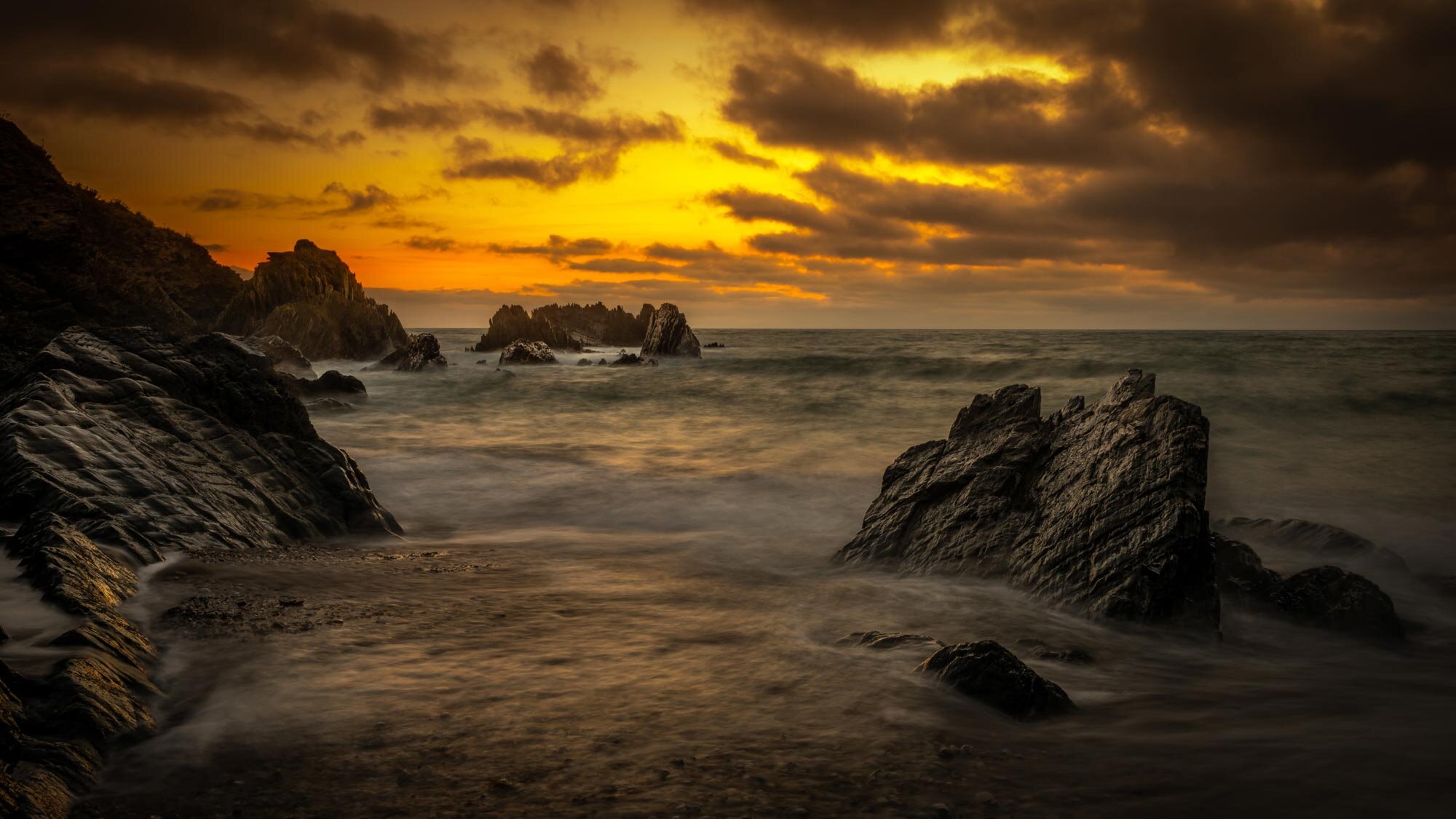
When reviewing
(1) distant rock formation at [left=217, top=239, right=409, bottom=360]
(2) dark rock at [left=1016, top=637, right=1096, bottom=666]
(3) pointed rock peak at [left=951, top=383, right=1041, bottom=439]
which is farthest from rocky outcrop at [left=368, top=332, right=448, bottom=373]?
(2) dark rock at [left=1016, top=637, right=1096, bottom=666]

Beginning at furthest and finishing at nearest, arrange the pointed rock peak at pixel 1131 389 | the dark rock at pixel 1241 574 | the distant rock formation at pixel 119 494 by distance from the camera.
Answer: the pointed rock peak at pixel 1131 389, the dark rock at pixel 1241 574, the distant rock formation at pixel 119 494

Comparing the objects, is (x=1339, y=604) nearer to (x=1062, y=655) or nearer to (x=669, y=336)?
(x=1062, y=655)

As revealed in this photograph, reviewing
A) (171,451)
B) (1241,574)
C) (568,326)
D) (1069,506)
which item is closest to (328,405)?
(171,451)

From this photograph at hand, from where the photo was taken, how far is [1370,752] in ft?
15.7

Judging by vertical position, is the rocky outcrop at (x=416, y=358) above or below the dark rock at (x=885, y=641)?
above

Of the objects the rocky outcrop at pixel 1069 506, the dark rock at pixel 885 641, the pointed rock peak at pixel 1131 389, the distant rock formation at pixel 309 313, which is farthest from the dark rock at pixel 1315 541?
the distant rock formation at pixel 309 313

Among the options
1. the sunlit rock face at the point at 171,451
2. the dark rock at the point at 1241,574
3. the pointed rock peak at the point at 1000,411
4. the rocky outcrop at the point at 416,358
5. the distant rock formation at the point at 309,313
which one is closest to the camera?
the sunlit rock face at the point at 171,451

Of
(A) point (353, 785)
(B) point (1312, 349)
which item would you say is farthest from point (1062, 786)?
(B) point (1312, 349)

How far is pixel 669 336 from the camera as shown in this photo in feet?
201

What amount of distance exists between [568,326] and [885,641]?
82.1 m

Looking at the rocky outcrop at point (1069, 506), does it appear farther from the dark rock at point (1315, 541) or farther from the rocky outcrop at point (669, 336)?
the rocky outcrop at point (669, 336)

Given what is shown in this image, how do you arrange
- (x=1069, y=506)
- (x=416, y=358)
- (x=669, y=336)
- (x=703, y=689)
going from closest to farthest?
(x=703, y=689) → (x=1069, y=506) → (x=416, y=358) → (x=669, y=336)

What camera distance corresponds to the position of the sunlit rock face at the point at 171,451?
7613 mm

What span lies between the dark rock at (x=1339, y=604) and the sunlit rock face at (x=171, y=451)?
1061 centimetres
